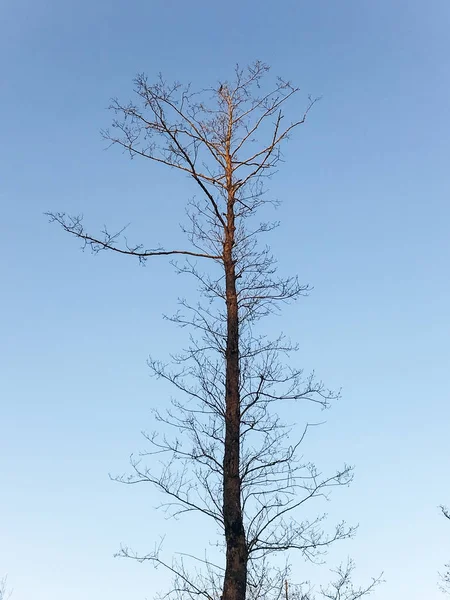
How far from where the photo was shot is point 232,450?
711 centimetres

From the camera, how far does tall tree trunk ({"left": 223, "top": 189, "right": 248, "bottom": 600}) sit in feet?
21.6

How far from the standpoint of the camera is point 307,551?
7.25 m

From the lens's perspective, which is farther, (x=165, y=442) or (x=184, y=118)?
(x=184, y=118)

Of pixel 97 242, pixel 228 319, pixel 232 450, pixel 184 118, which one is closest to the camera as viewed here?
pixel 232 450

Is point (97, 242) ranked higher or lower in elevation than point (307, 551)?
higher

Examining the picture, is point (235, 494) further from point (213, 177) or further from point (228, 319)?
point (213, 177)

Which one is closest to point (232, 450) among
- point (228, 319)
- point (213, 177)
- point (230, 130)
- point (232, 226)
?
point (228, 319)

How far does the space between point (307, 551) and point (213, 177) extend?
4519 millimetres

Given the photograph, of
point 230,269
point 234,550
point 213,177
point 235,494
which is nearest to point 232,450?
point 235,494

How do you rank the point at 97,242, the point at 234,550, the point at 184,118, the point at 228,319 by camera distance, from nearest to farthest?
the point at 234,550 < the point at 228,319 < the point at 97,242 < the point at 184,118

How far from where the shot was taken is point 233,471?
6.99 meters

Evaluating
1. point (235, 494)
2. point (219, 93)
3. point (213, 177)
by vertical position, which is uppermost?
point (219, 93)

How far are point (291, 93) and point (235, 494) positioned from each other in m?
5.28

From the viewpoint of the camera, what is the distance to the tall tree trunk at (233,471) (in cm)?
657
